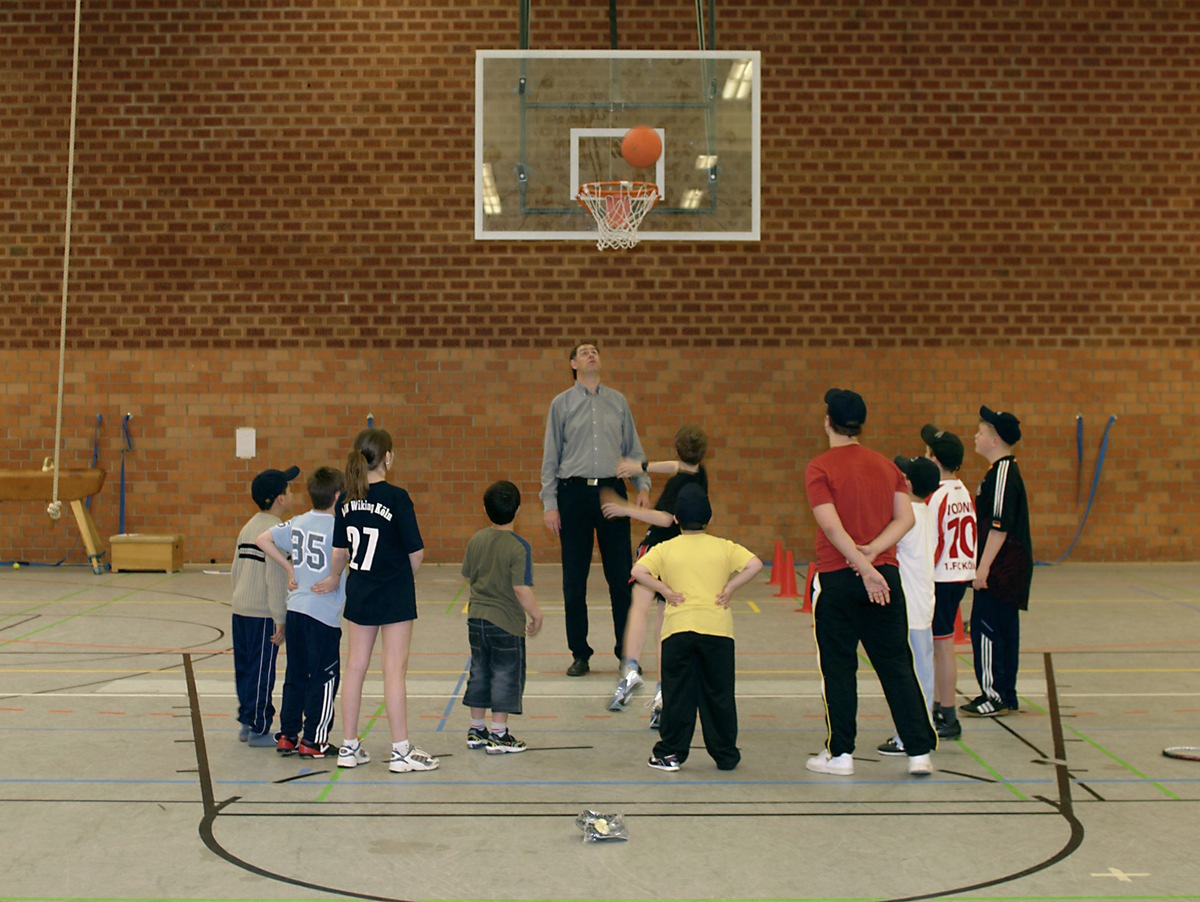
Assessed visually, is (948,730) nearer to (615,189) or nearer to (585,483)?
(585,483)

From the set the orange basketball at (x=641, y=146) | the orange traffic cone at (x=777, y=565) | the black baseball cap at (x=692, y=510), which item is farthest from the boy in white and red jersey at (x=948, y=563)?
the orange basketball at (x=641, y=146)

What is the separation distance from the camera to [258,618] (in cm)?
613

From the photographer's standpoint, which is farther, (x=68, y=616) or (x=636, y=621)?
(x=68, y=616)

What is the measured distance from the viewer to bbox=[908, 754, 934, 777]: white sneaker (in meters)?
5.53

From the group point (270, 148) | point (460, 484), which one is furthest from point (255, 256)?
point (460, 484)

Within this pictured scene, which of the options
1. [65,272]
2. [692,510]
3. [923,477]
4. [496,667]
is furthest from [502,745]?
[65,272]

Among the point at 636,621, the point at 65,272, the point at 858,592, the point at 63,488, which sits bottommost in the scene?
the point at 636,621

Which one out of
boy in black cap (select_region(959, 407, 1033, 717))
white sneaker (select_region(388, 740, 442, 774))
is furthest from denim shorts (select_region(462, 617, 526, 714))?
boy in black cap (select_region(959, 407, 1033, 717))

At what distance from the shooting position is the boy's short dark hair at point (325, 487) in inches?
235

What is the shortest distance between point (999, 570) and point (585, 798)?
2.78m

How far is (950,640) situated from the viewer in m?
6.34

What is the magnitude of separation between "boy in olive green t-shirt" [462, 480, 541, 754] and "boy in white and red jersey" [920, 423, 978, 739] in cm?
214

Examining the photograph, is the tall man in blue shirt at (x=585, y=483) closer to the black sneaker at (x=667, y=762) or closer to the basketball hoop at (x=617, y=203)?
the black sneaker at (x=667, y=762)

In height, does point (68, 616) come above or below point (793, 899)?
above
